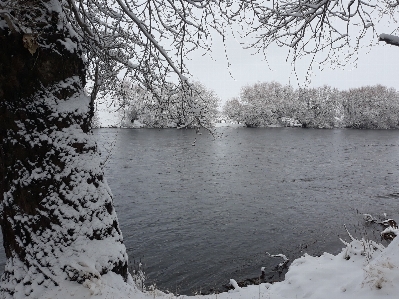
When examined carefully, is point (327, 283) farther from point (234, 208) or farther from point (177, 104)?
point (234, 208)

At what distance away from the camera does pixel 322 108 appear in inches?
2672

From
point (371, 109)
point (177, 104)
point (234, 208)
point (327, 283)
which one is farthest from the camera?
point (371, 109)

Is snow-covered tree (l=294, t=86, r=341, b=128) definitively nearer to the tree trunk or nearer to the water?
the water

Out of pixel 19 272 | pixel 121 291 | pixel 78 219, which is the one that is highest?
pixel 78 219

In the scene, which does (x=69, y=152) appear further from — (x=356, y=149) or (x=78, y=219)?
(x=356, y=149)

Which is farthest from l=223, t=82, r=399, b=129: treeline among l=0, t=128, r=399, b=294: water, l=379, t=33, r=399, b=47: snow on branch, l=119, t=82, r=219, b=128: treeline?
l=119, t=82, r=219, b=128: treeline

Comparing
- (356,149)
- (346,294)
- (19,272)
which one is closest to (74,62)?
(19,272)

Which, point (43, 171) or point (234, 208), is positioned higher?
point (43, 171)

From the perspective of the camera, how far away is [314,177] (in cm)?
1930

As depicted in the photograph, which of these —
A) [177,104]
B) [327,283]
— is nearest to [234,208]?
[327,283]

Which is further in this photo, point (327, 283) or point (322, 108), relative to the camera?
point (322, 108)

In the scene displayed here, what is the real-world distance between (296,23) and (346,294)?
368cm

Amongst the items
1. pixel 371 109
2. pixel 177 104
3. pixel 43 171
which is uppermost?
pixel 371 109

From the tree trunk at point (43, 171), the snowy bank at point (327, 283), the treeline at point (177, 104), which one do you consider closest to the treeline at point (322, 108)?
the snowy bank at point (327, 283)
